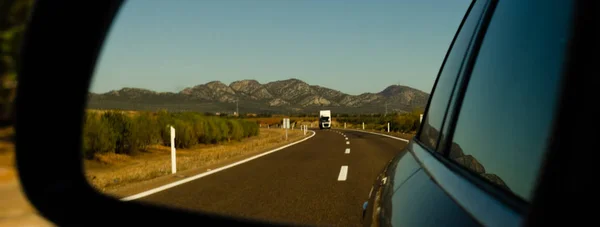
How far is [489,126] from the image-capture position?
1914 mm

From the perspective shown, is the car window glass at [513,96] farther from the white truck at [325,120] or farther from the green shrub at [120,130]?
the white truck at [325,120]

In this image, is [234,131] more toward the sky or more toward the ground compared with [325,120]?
more toward the sky

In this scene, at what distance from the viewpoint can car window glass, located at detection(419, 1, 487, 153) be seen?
2.86m

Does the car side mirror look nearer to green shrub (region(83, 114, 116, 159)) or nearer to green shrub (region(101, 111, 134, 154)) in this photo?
green shrub (region(83, 114, 116, 159))

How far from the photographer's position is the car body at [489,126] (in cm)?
115

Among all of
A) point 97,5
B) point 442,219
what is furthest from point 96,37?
point 442,219

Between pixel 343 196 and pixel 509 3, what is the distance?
23.2 feet

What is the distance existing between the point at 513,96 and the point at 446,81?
173 cm

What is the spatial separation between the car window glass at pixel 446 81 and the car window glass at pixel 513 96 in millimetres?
371

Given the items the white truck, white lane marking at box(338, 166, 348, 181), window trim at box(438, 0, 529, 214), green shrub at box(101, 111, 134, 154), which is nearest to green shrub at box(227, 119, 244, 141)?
green shrub at box(101, 111, 134, 154)

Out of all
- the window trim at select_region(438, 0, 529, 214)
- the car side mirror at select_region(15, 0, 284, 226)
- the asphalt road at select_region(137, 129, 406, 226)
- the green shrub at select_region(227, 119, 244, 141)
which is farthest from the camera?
the green shrub at select_region(227, 119, 244, 141)

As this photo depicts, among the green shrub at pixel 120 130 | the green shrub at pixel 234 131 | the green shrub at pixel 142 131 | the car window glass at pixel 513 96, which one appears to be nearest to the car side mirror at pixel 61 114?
the car window glass at pixel 513 96

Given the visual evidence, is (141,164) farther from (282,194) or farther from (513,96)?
(513,96)

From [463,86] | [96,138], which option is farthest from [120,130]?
[463,86]
